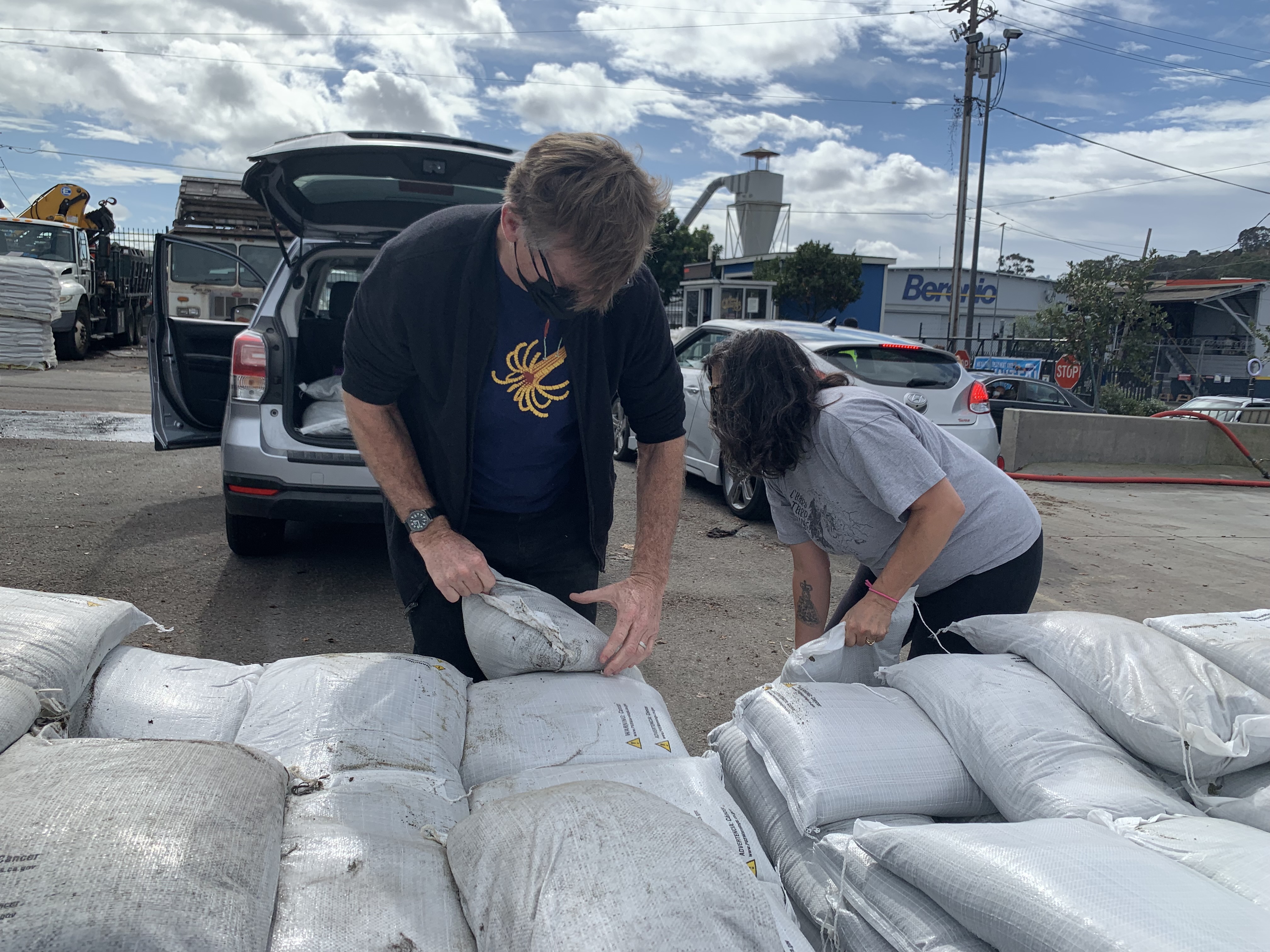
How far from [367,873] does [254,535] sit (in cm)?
390

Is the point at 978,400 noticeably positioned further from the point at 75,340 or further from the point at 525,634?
the point at 75,340

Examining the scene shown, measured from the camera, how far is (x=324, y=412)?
4.54 meters

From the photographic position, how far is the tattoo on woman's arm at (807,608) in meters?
2.54

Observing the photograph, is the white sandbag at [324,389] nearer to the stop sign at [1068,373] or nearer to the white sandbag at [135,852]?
the white sandbag at [135,852]

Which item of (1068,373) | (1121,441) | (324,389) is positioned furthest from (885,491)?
(1068,373)

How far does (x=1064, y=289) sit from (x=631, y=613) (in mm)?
22006

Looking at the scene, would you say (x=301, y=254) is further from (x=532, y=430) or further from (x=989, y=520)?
(x=989, y=520)

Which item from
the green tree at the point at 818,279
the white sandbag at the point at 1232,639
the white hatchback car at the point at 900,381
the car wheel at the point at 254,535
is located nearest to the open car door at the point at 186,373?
the car wheel at the point at 254,535

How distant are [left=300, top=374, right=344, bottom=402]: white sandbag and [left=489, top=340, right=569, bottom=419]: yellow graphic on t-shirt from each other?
3070mm

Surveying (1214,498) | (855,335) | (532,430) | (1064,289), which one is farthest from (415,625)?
(1064,289)

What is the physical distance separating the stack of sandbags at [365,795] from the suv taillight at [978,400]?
5.48 m

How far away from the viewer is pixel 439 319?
1835 millimetres

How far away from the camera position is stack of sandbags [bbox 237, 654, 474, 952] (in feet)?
3.78

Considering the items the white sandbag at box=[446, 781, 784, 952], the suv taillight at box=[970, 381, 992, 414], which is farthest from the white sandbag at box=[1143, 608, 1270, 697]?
the suv taillight at box=[970, 381, 992, 414]
